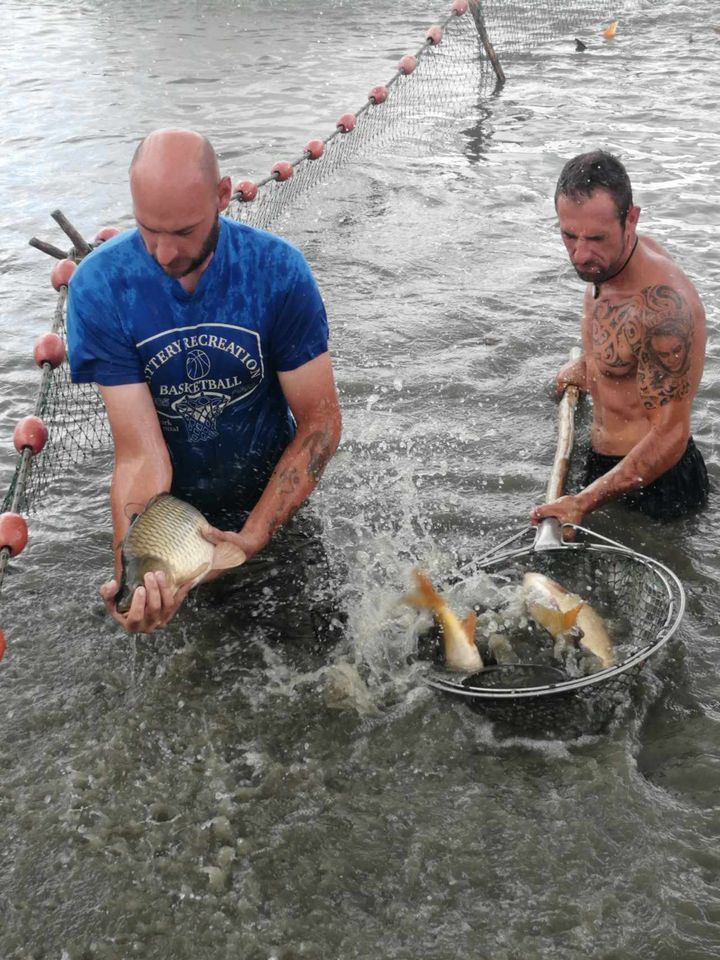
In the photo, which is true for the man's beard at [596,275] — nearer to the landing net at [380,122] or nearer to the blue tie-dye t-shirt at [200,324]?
the blue tie-dye t-shirt at [200,324]

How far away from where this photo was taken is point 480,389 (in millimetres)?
6852

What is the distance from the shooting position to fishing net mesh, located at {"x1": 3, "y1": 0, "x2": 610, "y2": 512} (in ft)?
19.6

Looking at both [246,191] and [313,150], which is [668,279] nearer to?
[246,191]

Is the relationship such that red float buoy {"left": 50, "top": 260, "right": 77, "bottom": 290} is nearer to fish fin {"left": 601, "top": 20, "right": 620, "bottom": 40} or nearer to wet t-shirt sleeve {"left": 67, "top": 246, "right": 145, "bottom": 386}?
wet t-shirt sleeve {"left": 67, "top": 246, "right": 145, "bottom": 386}

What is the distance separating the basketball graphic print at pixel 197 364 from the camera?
12.3 ft

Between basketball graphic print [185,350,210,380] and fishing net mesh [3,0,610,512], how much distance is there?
35.9 inches

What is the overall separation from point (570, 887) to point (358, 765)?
965mm

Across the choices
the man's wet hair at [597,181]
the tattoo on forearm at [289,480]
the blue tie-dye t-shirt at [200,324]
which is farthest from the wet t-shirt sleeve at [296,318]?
the man's wet hair at [597,181]

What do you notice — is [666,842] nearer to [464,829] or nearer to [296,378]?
[464,829]

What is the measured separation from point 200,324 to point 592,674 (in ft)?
6.89

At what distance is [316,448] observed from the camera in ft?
13.1

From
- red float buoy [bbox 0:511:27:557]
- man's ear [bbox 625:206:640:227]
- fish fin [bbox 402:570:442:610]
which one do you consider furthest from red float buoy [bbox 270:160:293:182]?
red float buoy [bbox 0:511:27:557]

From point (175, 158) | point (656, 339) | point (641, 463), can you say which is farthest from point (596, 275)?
point (175, 158)

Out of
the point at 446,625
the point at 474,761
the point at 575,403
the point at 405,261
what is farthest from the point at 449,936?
the point at 405,261
